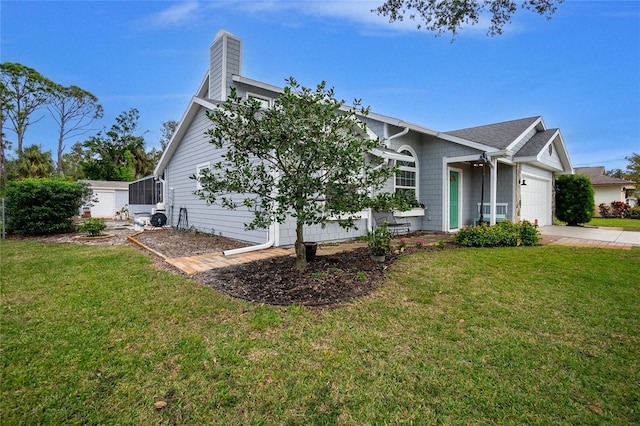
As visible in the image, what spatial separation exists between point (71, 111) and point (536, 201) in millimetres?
40071

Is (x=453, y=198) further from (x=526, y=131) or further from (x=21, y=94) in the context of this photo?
(x=21, y=94)

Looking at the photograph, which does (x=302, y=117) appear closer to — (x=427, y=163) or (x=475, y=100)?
(x=427, y=163)

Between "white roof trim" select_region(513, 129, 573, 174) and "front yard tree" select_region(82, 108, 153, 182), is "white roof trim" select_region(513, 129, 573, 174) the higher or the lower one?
the lower one

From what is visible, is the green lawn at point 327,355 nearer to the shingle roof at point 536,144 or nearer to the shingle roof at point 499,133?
the shingle roof at point 499,133

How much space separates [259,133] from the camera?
14.6 feet

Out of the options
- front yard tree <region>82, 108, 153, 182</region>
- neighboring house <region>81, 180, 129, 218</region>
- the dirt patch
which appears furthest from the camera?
front yard tree <region>82, 108, 153, 182</region>

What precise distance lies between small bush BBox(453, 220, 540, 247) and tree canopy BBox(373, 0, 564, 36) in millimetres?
4598

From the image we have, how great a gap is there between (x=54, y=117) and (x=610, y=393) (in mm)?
40808

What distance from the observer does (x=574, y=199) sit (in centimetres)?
1434

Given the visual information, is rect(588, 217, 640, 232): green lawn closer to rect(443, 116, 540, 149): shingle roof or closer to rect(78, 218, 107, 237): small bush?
rect(443, 116, 540, 149): shingle roof

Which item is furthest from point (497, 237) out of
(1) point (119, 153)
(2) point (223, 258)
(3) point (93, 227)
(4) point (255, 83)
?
(1) point (119, 153)

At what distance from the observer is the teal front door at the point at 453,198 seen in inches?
443

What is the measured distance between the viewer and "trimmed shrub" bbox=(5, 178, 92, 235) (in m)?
9.82

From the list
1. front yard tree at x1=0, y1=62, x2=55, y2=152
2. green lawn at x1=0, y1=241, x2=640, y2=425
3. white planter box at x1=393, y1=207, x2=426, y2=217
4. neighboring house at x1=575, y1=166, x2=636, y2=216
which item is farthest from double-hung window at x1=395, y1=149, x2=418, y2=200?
front yard tree at x1=0, y1=62, x2=55, y2=152
